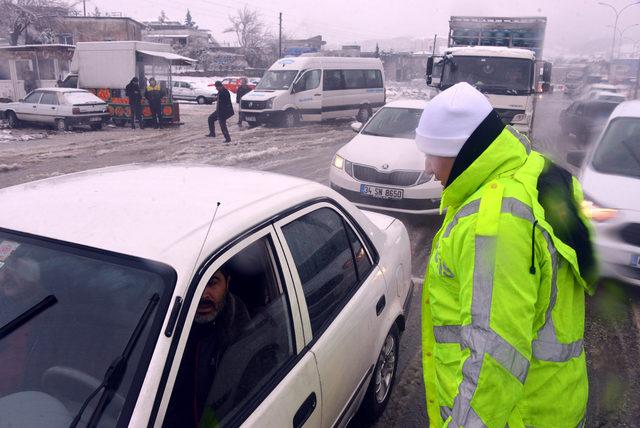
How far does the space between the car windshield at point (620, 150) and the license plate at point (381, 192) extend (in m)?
2.42

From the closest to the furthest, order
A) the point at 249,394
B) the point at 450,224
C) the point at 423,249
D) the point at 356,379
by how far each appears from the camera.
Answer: the point at 450,224, the point at 249,394, the point at 356,379, the point at 423,249

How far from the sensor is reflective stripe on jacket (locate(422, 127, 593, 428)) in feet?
4.81

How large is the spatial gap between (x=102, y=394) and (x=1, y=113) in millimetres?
19972

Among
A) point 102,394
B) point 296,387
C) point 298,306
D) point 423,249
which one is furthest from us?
point 423,249

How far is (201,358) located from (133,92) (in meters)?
18.1

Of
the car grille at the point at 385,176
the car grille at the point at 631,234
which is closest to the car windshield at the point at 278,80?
the car grille at the point at 385,176

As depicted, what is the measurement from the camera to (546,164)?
5.87 ft

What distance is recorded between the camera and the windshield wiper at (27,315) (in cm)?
179

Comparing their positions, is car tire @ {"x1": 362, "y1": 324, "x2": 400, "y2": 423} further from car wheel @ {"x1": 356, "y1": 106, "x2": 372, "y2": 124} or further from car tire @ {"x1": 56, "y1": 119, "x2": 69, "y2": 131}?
car wheel @ {"x1": 356, "y1": 106, "x2": 372, "y2": 124}

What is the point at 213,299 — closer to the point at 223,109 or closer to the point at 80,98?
the point at 223,109

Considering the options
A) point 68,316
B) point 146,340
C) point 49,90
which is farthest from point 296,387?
point 49,90

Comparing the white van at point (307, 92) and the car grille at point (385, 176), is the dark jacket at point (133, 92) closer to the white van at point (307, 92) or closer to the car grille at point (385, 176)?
the white van at point (307, 92)

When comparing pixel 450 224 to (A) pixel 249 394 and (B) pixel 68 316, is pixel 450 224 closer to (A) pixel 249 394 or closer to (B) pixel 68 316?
(A) pixel 249 394

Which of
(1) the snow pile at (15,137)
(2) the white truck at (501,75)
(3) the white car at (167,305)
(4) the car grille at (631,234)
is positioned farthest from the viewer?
(1) the snow pile at (15,137)
